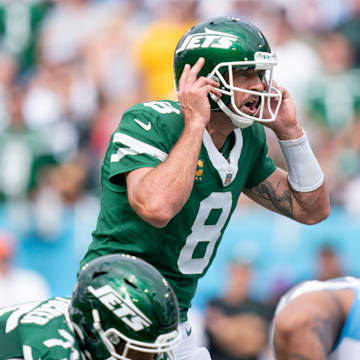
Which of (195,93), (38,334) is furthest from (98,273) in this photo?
(195,93)

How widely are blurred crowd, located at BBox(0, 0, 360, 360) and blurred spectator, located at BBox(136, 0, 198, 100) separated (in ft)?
0.04

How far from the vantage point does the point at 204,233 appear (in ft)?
12.2

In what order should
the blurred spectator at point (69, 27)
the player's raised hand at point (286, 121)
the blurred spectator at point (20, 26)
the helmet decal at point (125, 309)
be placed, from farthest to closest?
the blurred spectator at point (20, 26) < the blurred spectator at point (69, 27) < the player's raised hand at point (286, 121) < the helmet decal at point (125, 309)

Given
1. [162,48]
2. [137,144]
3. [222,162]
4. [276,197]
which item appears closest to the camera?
[137,144]

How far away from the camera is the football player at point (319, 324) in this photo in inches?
151

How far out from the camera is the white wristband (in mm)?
3973

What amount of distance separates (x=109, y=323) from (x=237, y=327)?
4.18m

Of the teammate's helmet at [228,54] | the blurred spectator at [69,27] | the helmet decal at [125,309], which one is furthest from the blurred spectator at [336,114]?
the helmet decal at [125,309]

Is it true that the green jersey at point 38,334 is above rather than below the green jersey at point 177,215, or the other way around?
below

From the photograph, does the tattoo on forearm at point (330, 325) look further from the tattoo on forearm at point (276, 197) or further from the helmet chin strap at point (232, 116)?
the helmet chin strap at point (232, 116)

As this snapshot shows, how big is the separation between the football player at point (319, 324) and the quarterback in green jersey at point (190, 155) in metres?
0.42

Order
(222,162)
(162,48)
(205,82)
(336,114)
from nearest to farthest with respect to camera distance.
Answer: (205,82) → (222,162) → (336,114) → (162,48)

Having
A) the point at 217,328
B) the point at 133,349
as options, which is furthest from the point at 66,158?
the point at 133,349

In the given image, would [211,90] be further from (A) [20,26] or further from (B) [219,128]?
(A) [20,26]
